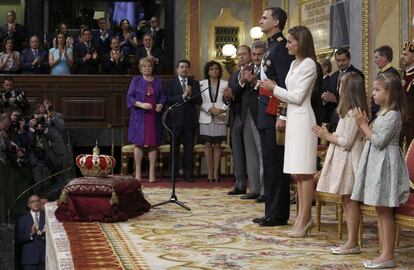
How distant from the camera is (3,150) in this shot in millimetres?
12773

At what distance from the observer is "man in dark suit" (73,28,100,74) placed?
14656mm

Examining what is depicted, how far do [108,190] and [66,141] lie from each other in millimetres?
5835

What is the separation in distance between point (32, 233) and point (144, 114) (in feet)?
7.95

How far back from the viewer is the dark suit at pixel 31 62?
14539 millimetres

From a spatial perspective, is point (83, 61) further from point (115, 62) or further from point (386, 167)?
point (386, 167)

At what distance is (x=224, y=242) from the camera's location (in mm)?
7008

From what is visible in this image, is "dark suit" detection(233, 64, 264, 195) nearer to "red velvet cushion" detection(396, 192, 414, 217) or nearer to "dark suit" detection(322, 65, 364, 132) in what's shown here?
"dark suit" detection(322, 65, 364, 132)

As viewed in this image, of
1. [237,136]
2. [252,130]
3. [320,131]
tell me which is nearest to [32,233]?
[237,136]

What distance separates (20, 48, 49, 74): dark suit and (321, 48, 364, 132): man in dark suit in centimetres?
578

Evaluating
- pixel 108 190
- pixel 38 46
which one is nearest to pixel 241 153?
pixel 108 190

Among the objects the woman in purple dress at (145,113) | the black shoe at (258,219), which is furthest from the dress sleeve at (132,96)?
the black shoe at (258,219)

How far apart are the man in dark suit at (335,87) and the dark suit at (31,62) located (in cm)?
578

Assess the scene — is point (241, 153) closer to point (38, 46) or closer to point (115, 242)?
point (115, 242)

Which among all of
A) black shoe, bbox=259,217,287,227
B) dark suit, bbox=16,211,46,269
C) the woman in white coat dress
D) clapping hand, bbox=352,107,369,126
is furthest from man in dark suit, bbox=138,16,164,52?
clapping hand, bbox=352,107,369,126
